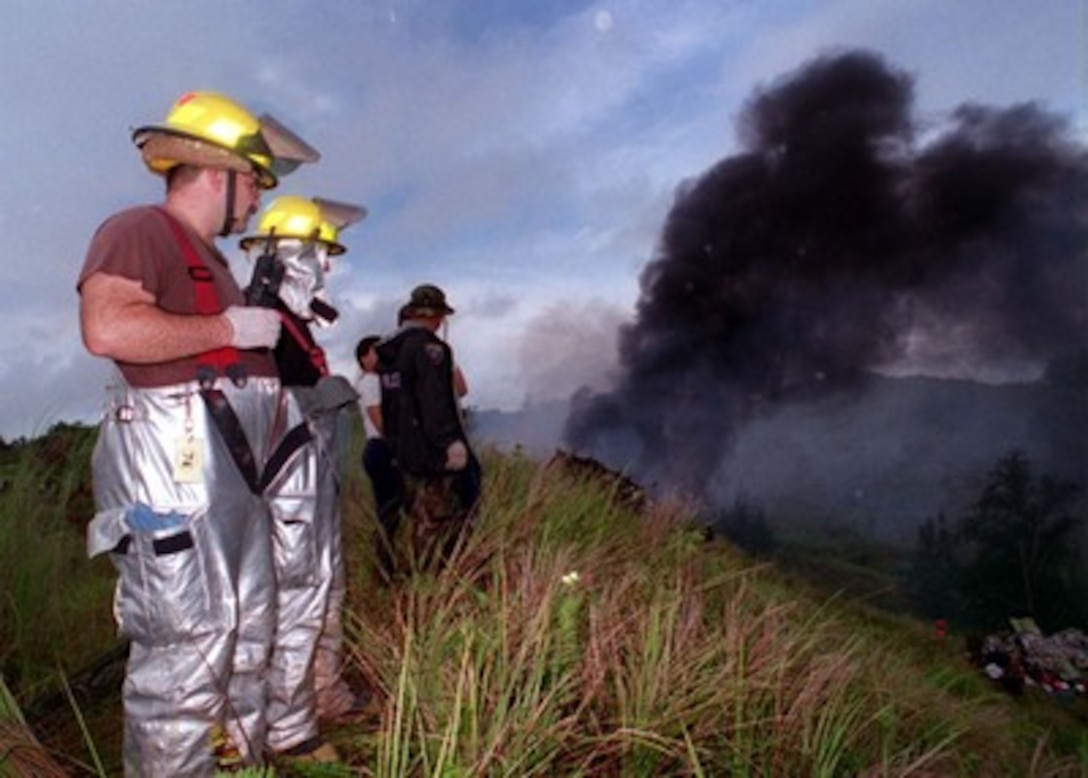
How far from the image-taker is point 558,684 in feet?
8.74

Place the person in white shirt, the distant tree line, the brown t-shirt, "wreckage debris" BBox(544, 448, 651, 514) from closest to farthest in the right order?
the brown t-shirt → the person in white shirt → "wreckage debris" BBox(544, 448, 651, 514) → the distant tree line

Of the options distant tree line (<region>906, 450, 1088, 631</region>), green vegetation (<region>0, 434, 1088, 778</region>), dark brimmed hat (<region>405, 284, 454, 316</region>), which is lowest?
distant tree line (<region>906, 450, 1088, 631</region>)

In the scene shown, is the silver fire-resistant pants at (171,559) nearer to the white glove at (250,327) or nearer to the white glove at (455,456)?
the white glove at (250,327)

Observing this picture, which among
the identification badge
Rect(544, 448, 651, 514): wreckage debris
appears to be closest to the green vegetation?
the identification badge

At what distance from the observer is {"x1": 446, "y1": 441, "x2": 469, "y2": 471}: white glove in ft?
16.4

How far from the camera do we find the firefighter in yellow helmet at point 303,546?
311cm

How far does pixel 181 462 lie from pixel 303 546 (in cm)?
72

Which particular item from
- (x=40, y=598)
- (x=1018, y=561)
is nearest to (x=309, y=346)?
(x=40, y=598)

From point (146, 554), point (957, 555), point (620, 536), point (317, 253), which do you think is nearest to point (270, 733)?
point (146, 554)

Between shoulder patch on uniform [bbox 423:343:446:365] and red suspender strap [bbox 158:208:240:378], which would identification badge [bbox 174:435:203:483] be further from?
shoulder patch on uniform [bbox 423:343:446:365]

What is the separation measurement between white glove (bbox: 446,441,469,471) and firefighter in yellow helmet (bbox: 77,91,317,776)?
2.19m

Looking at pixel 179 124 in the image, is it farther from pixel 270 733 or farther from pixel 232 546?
pixel 270 733

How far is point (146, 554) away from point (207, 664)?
0.37 metres

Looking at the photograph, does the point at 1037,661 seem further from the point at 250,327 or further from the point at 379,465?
the point at 250,327
